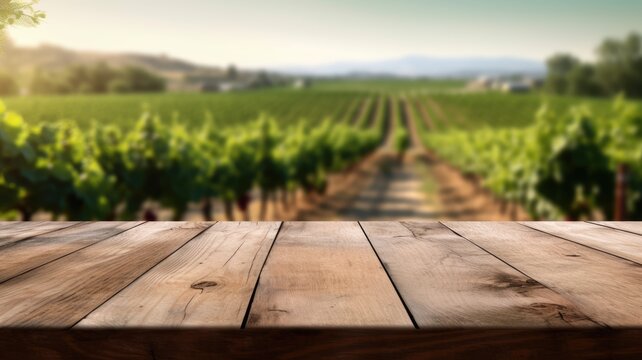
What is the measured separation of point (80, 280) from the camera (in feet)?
4.27

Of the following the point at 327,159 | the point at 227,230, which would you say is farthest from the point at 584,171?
the point at 327,159

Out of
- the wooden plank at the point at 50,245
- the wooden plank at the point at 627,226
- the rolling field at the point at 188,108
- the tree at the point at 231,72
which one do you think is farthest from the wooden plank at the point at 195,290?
the tree at the point at 231,72

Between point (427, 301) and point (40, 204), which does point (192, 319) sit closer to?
point (427, 301)

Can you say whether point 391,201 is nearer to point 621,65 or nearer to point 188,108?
point 188,108

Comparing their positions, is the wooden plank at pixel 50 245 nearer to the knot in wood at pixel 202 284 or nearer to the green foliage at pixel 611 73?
the knot in wood at pixel 202 284

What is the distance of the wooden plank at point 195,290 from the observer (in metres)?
1.02

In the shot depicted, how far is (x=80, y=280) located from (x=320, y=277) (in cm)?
52

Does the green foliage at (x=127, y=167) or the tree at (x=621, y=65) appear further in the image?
the tree at (x=621, y=65)

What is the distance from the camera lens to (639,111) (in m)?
11.5

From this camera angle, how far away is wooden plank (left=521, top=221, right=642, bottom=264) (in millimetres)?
1677

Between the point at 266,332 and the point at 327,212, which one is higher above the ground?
the point at 266,332

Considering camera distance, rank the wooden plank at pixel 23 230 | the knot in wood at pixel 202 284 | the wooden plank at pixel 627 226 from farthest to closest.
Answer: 1. the wooden plank at pixel 627 226
2. the wooden plank at pixel 23 230
3. the knot in wood at pixel 202 284

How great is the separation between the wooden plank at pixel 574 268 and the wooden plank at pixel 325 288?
0.35m

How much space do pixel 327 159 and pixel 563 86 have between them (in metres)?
90.2
